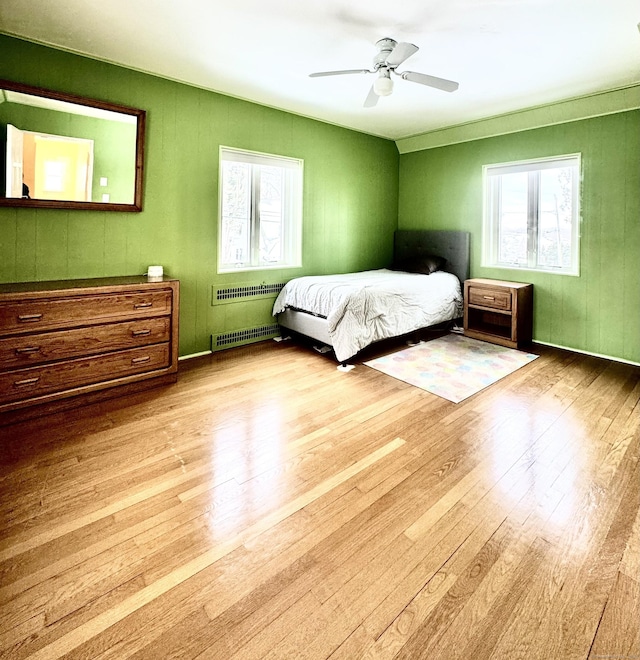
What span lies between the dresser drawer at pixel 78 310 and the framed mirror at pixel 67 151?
0.86 meters

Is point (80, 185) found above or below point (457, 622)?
above

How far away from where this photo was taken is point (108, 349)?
3041 millimetres

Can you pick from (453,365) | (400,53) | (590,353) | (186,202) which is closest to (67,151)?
(186,202)

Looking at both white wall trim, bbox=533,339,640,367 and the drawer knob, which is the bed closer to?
white wall trim, bbox=533,339,640,367

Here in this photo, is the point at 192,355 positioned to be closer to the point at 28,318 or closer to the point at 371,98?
the point at 28,318

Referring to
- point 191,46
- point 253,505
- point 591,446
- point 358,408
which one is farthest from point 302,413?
point 191,46

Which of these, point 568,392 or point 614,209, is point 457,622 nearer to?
point 568,392

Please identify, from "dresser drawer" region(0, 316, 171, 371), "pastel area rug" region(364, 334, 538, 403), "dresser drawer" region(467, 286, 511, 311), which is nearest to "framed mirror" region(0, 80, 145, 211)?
"dresser drawer" region(0, 316, 171, 371)

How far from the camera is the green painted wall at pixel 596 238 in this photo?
12.8 feet

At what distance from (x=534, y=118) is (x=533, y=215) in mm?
1037

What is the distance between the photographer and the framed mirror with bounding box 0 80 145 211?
294 cm

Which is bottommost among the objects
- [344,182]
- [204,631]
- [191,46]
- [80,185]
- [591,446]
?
[204,631]

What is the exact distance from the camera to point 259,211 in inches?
179

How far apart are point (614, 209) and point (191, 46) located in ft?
13.6
